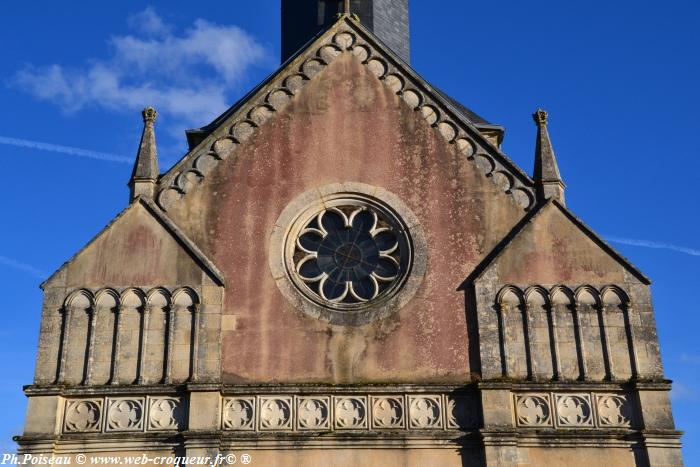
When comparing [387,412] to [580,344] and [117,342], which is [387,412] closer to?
[580,344]

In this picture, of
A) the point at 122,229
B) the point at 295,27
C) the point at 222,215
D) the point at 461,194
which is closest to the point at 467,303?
the point at 461,194

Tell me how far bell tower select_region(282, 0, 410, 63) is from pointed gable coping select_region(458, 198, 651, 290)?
8694 millimetres

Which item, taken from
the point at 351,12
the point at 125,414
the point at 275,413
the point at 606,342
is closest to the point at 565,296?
the point at 606,342

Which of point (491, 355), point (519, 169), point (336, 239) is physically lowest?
point (491, 355)

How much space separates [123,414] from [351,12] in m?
12.8

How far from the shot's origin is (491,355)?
53.3 feet

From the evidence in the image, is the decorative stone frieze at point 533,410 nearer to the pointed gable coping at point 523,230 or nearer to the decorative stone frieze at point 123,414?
the pointed gable coping at point 523,230

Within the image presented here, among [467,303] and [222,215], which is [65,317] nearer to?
[222,215]

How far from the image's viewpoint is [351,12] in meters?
24.4

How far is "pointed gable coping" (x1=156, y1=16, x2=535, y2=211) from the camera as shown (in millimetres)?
17719

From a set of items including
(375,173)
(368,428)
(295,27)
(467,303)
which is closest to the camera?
(368,428)

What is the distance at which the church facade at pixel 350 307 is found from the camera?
615 inches

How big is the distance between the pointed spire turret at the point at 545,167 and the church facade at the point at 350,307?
0.14ft

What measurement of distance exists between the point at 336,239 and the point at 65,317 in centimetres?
497
